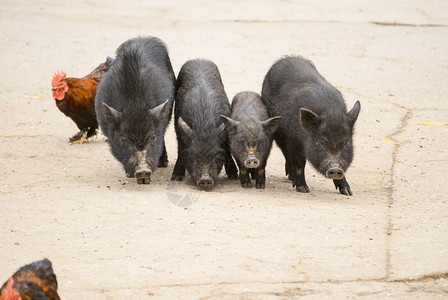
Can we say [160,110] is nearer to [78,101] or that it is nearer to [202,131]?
[202,131]

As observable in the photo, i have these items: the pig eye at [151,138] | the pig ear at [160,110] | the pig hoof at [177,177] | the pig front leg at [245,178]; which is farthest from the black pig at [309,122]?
the pig eye at [151,138]

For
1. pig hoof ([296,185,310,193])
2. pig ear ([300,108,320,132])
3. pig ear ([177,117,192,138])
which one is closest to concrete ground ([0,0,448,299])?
pig hoof ([296,185,310,193])

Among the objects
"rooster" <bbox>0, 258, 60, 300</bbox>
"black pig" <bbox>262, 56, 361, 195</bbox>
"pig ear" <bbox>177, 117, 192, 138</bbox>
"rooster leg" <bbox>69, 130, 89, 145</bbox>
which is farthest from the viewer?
"rooster leg" <bbox>69, 130, 89, 145</bbox>

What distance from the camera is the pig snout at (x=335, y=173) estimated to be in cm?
788

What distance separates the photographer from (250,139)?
26.7 ft

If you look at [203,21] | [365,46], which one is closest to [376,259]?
[365,46]

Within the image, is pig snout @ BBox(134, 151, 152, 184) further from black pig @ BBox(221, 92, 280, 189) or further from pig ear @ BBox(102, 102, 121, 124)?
black pig @ BBox(221, 92, 280, 189)

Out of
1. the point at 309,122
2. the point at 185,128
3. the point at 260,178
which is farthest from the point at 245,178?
the point at 309,122

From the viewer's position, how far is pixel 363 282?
18.7 feet

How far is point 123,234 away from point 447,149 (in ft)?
14.1

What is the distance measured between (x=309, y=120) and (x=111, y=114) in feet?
6.40

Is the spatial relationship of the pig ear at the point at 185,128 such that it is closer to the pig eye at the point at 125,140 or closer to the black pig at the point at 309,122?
the pig eye at the point at 125,140

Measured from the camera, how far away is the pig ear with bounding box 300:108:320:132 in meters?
7.95

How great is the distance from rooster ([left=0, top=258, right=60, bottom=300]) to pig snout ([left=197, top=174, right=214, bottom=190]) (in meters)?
3.50
